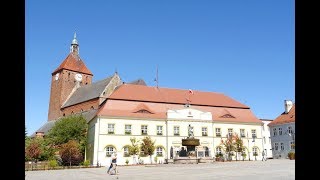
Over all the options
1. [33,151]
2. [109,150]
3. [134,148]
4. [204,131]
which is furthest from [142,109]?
Answer: [33,151]

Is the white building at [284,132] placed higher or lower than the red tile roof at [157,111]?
lower

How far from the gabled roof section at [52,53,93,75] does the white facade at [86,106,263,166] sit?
31585mm

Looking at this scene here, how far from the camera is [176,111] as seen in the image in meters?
52.3

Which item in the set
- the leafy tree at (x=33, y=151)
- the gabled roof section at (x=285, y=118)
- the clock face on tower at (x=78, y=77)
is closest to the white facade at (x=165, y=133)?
the gabled roof section at (x=285, y=118)

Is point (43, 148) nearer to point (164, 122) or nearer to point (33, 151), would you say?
point (33, 151)

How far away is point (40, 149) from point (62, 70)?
28.9 meters

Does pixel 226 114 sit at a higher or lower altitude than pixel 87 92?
lower

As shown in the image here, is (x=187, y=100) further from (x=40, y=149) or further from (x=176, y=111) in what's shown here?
(x=40, y=149)

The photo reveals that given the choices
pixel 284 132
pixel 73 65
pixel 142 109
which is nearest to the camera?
pixel 142 109

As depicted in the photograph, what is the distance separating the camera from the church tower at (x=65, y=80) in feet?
253

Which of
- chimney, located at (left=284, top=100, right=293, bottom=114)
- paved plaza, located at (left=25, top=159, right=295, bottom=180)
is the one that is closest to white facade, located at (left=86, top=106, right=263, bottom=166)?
chimney, located at (left=284, top=100, right=293, bottom=114)

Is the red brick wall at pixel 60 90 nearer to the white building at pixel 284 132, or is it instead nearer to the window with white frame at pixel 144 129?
the window with white frame at pixel 144 129

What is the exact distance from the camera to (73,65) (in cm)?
8312

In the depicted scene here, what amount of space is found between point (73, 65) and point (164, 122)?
39551mm
